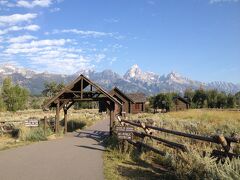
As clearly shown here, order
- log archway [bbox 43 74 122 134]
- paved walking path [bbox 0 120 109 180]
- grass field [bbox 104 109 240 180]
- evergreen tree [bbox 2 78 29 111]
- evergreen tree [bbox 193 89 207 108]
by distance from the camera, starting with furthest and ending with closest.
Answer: evergreen tree [bbox 193 89 207 108], evergreen tree [bbox 2 78 29 111], log archway [bbox 43 74 122 134], paved walking path [bbox 0 120 109 180], grass field [bbox 104 109 240 180]

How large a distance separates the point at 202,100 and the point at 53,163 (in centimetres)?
10025

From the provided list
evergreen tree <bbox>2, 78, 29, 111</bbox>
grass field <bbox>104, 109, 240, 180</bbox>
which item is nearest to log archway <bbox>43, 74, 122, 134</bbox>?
grass field <bbox>104, 109, 240, 180</bbox>

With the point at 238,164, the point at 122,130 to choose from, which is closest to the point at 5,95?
A: the point at 122,130

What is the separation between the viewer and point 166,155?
1214cm

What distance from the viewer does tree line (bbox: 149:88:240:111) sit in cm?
9364

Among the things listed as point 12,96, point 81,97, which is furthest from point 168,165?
point 12,96

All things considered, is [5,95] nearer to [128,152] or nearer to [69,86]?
[69,86]

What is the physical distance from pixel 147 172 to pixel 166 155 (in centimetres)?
98

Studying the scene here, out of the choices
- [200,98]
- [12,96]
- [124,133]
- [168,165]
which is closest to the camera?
[168,165]

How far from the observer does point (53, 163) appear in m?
13.7

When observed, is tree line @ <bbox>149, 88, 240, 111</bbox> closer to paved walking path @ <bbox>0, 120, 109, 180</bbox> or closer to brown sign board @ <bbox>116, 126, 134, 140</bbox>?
paved walking path @ <bbox>0, 120, 109, 180</bbox>

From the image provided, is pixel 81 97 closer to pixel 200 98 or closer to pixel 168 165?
pixel 168 165

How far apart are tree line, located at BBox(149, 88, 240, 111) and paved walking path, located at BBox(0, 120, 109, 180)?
74.0m

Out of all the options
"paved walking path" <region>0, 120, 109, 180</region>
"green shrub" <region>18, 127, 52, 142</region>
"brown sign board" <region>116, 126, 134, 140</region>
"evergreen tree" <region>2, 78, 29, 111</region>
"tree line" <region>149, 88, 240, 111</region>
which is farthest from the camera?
"tree line" <region>149, 88, 240, 111</region>
